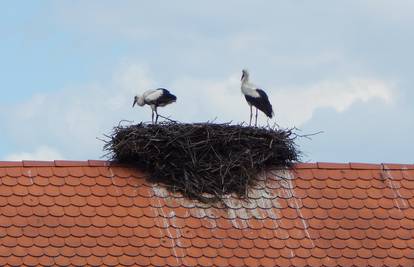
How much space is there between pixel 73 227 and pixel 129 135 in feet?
6.36

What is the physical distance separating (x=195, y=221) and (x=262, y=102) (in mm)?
3262

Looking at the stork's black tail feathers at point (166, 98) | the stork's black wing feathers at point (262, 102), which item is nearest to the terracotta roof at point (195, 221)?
the stork's black wing feathers at point (262, 102)

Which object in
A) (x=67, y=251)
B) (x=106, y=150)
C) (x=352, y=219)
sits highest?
(x=352, y=219)

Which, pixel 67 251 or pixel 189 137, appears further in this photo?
pixel 189 137

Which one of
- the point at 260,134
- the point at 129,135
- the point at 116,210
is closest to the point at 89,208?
the point at 116,210

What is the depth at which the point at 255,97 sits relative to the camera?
802 inches

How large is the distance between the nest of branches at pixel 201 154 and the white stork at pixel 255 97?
1379mm

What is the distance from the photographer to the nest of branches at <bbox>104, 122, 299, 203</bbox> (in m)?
18.2

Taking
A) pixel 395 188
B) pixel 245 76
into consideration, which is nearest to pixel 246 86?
pixel 245 76

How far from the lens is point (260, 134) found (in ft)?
62.1

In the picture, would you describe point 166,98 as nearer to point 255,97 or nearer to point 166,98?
point 166,98

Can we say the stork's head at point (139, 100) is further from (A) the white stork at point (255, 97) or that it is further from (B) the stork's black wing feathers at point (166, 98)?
(A) the white stork at point (255, 97)

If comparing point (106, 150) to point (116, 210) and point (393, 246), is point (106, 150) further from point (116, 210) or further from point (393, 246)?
point (393, 246)

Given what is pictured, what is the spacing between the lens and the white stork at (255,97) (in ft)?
66.3
